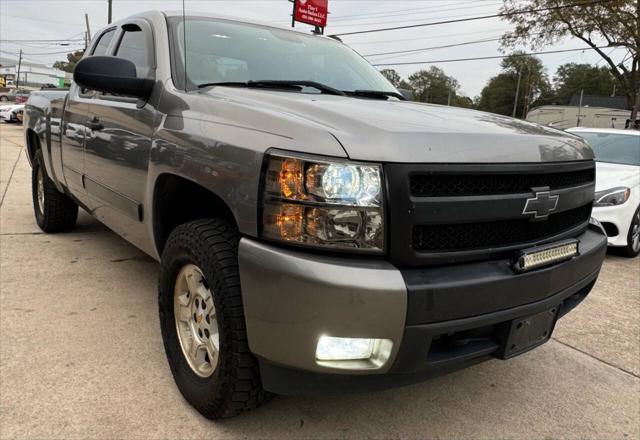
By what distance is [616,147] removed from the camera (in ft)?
21.5

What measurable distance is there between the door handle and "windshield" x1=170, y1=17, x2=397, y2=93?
0.79 metres

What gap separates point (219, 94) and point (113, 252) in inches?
104

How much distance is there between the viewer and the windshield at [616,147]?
20.6 ft

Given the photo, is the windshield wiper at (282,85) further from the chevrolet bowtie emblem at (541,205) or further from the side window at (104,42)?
the side window at (104,42)

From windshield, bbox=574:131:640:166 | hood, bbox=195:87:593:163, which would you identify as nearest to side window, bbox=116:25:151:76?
Result: hood, bbox=195:87:593:163

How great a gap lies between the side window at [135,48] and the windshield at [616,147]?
18.0 feet

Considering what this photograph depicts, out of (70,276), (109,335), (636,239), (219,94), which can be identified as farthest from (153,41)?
(636,239)

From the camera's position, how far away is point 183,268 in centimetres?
224

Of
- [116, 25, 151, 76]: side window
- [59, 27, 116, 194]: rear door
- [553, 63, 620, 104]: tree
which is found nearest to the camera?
[116, 25, 151, 76]: side window

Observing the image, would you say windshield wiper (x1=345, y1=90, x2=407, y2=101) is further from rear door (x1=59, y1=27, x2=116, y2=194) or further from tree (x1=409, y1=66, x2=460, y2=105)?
tree (x1=409, y1=66, x2=460, y2=105)

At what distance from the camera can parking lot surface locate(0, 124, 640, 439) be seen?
2.17 metres

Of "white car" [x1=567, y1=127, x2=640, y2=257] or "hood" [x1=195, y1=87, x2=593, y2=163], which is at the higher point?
"hood" [x1=195, y1=87, x2=593, y2=163]

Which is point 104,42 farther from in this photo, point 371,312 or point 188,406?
point 371,312

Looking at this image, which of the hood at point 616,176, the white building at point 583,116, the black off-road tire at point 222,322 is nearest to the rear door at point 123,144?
the black off-road tire at point 222,322
